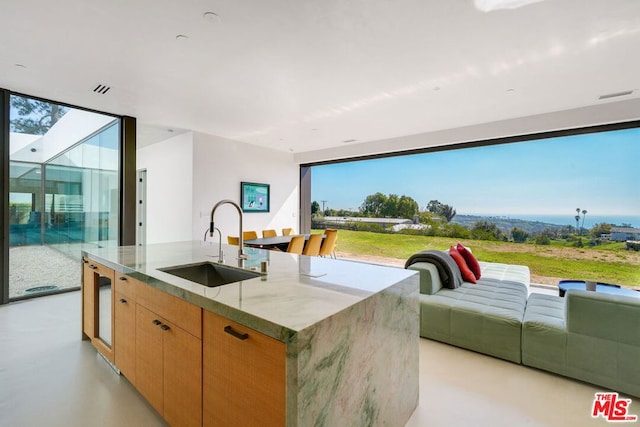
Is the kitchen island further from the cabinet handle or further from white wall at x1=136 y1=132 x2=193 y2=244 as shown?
white wall at x1=136 y1=132 x2=193 y2=244

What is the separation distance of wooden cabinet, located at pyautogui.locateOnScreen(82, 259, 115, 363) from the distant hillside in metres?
5.93

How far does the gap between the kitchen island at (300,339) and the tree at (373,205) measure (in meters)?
5.67

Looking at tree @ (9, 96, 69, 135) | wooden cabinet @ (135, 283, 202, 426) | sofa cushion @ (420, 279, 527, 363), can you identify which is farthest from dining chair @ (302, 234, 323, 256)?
tree @ (9, 96, 69, 135)

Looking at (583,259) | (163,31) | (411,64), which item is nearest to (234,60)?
(163,31)

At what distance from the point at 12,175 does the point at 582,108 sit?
25.1 ft

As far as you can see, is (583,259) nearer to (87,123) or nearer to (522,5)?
(522,5)

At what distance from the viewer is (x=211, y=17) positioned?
7.29 feet

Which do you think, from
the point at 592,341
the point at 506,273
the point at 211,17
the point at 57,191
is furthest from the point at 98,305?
the point at 506,273

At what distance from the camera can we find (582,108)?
13.4 ft

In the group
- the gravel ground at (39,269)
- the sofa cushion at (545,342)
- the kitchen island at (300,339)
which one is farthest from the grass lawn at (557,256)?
the gravel ground at (39,269)

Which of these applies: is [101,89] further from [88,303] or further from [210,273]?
[210,273]

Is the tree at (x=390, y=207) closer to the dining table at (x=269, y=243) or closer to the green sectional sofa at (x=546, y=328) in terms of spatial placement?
the dining table at (x=269, y=243)

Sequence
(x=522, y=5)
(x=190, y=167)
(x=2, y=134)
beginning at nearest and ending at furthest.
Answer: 1. (x=522, y=5)
2. (x=2, y=134)
3. (x=190, y=167)

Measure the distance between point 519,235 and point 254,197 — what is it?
5.27 meters
